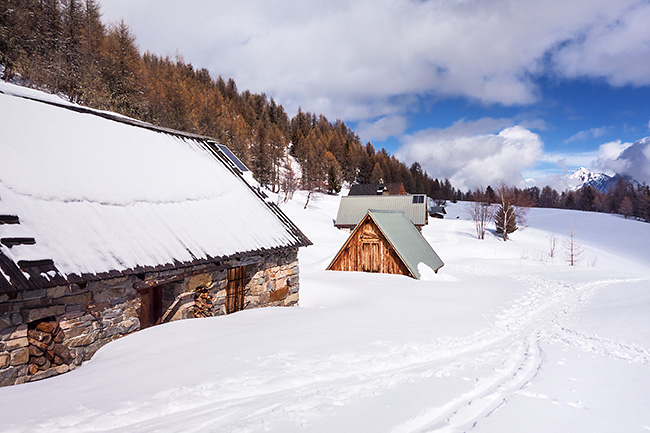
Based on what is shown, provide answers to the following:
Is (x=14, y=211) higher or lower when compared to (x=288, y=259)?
higher

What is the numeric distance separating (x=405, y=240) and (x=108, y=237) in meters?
16.4

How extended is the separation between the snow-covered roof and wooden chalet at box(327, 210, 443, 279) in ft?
27.4

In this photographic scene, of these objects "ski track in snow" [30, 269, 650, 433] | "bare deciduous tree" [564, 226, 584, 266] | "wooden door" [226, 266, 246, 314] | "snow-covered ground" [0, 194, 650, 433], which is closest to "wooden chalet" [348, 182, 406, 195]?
"bare deciduous tree" [564, 226, 584, 266]

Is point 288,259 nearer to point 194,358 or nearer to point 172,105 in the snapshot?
point 194,358

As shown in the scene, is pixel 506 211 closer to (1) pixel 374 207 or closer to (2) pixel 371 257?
(1) pixel 374 207

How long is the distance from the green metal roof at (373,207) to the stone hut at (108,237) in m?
32.1

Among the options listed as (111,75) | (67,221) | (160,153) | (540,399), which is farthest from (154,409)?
(111,75)

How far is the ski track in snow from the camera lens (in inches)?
136

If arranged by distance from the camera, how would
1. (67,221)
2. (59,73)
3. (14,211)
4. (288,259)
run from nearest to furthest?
(14,211) < (67,221) < (288,259) < (59,73)

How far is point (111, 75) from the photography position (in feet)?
128

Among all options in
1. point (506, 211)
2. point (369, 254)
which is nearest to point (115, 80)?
point (369, 254)

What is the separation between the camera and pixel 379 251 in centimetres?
1836

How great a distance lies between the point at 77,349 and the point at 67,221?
7.14 ft

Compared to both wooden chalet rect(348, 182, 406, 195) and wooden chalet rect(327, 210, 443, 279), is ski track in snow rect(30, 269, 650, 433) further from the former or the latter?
wooden chalet rect(348, 182, 406, 195)
